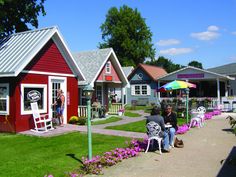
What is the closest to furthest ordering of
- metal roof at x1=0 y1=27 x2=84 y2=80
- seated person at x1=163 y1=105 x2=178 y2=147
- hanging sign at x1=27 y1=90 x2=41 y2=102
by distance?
seated person at x1=163 y1=105 x2=178 y2=147, metal roof at x1=0 y1=27 x2=84 y2=80, hanging sign at x1=27 y1=90 x2=41 y2=102

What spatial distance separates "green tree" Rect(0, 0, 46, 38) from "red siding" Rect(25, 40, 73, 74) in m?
6.78

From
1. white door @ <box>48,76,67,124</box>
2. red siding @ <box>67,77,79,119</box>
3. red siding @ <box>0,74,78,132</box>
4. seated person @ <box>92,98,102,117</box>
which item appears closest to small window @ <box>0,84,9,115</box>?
red siding @ <box>0,74,78,132</box>

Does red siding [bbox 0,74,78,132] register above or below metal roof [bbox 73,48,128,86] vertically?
below

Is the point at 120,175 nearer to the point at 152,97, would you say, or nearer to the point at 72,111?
the point at 72,111

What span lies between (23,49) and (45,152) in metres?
7.17

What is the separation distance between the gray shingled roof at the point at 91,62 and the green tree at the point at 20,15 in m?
4.68

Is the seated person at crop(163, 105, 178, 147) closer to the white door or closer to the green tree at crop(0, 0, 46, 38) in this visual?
the white door

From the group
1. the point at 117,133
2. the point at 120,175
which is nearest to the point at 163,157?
the point at 120,175

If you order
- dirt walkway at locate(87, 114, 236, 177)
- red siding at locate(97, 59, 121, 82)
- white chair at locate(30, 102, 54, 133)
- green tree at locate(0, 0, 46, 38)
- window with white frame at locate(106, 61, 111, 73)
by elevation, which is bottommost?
dirt walkway at locate(87, 114, 236, 177)

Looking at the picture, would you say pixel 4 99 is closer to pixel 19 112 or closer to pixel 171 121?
pixel 19 112

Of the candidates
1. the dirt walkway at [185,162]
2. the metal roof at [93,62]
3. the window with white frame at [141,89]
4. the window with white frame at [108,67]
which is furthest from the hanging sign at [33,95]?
the window with white frame at [141,89]

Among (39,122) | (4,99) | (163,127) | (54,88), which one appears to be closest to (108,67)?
(54,88)

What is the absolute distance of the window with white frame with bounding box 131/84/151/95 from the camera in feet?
141

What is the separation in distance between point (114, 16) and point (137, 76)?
33033 mm
